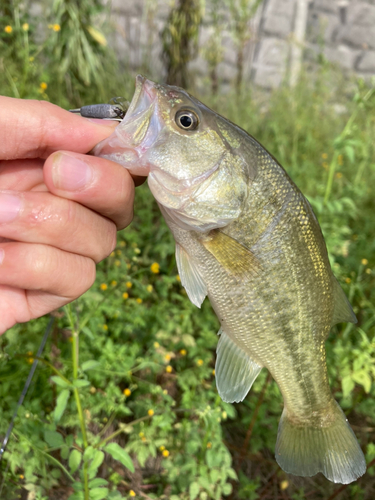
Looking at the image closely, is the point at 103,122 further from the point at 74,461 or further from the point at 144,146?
the point at 74,461

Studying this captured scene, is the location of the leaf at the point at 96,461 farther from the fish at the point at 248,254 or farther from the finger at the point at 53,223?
the finger at the point at 53,223

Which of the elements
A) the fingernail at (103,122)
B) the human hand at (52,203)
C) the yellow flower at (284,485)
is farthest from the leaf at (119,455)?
the yellow flower at (284,485)

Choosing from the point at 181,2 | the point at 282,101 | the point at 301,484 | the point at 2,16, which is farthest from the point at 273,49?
the point at 301,484

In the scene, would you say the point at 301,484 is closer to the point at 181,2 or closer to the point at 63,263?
the point at 63,263

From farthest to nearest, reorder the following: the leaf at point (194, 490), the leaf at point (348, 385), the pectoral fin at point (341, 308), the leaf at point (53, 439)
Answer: the leaf at point (348, 385) < the leaf at point (194, 490) < the pectoral fin at point (341, 308) < the leaf at point (53, 439)

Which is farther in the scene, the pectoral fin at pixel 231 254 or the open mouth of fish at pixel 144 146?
the pectoral fin at pixel 231 254

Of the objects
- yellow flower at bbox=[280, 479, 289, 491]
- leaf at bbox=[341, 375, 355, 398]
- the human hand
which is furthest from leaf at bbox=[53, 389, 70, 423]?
yellow flower at bbox=[280, 479, 289, 491]

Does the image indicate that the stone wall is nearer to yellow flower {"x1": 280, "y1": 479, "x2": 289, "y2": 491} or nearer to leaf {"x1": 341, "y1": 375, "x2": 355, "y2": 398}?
leaf {"x1": 341, "y1": 375, "x2": 355, "y2": 398}
